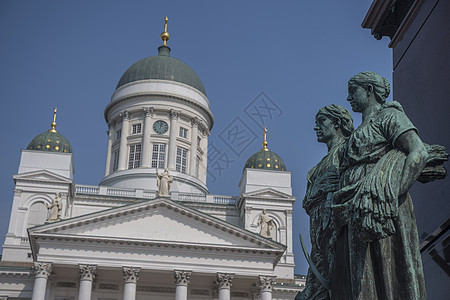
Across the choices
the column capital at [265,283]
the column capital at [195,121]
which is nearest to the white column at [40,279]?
the column capital at [265,283]

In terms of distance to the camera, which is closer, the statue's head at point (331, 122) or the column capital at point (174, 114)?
the statue's head at point (331, 122)

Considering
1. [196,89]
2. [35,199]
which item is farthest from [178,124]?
[35,199]

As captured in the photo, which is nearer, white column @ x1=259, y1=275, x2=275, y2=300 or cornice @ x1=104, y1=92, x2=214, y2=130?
white column @ x1=259, y1=275, x2=275, y2=300

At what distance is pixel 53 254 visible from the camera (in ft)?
127

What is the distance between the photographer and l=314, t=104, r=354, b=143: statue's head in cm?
477

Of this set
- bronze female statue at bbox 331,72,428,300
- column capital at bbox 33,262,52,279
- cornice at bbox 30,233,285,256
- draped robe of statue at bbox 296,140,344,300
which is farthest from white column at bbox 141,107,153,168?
bronze female statue at bbox 331,72,428,300

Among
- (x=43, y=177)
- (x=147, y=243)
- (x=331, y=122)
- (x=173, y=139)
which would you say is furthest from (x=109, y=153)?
(x=331, y=122)

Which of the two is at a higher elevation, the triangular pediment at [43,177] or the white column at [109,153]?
the white column at [109,153]

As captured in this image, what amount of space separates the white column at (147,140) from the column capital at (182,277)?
18.9 metres

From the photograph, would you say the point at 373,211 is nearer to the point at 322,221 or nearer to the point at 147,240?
the point at 322,221

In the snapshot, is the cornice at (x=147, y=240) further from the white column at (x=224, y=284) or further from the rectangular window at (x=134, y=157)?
the rectangular window at (x=134, y=157)

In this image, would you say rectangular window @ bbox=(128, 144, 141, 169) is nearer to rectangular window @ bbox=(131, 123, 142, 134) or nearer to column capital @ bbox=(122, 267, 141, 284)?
rectangular window @ bbox=(131, 123, 142, 134)

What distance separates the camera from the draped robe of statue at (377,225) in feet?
11.7

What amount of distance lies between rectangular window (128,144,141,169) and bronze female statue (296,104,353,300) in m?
53.3
